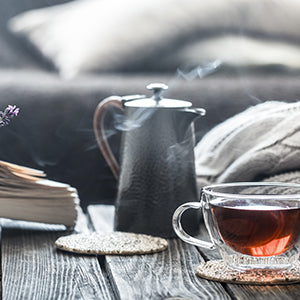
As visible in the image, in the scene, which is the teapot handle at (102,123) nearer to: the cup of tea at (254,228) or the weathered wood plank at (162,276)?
the weathered wood plank at (162,276)

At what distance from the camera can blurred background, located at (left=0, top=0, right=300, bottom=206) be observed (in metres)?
1.74

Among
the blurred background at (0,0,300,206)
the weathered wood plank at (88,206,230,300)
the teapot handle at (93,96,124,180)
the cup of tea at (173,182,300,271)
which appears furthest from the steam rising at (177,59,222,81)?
the cup of tea at (173,182,300,271)

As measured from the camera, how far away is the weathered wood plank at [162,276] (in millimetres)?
748

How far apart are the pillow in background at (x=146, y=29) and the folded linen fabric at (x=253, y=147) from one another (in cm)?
55

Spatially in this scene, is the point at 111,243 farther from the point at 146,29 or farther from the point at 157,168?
the point at 146,29

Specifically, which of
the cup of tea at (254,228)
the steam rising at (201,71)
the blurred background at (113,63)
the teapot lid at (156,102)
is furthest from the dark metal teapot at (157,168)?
the steam rising at (201,71)

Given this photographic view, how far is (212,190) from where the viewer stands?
35.1 inches

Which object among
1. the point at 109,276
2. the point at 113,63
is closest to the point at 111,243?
the point at 109,276

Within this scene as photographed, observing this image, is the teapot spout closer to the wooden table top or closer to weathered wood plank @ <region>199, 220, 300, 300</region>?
the wooden table top

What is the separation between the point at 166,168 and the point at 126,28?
3.06 ft

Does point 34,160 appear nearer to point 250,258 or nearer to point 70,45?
point 70,45

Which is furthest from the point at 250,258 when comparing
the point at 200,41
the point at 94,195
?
the point at 200,41

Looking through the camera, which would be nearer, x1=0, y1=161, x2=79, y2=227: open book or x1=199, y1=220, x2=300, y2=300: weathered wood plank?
x1=199, y1=220, x2=300, y2=300: weathered wood plank

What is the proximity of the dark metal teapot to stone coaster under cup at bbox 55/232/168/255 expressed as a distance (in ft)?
0.17
